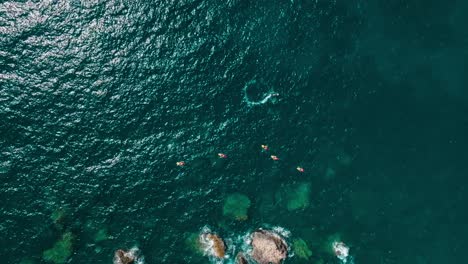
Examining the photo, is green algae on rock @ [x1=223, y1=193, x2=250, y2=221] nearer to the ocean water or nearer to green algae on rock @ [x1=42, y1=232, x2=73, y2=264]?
the ocean water

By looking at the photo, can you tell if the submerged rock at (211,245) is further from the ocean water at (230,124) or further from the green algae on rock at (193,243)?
the ocean water at (230,124)

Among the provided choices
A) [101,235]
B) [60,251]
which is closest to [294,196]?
[101,235]

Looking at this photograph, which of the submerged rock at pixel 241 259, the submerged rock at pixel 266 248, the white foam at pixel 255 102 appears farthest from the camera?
the white foam at pixel 255 102

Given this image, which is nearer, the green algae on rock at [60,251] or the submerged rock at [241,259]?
the green algae on rock at [60,251]

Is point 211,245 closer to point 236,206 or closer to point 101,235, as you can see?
point 236,206

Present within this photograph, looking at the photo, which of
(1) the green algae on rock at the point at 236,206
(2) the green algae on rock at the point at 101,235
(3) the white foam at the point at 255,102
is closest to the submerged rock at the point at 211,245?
(1) the green algae on rock at the point at 236,206

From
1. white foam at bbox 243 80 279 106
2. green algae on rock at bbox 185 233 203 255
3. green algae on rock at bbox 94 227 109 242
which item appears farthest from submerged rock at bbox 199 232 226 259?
white foam at bbox 243 80 279 106

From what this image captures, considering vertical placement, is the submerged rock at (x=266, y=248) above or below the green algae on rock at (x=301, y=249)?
above
